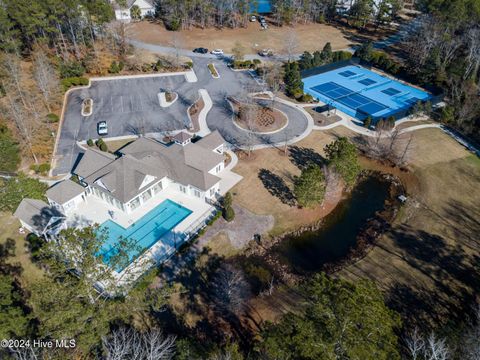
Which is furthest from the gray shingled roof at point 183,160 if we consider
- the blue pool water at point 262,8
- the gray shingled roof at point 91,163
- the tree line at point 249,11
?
the blue pool water at point 262,8

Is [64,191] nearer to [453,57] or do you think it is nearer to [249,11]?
[453,57]

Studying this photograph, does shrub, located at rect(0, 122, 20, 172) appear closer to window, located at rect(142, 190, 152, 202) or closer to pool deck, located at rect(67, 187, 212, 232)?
pool deck, located at rect(67, 187, 212, 232)

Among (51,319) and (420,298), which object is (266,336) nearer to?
(51,319)

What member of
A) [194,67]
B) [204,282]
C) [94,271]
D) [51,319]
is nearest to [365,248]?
[204,282]

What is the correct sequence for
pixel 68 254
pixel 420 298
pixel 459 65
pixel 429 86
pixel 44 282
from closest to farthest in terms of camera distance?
pixel 44 282, pixel 68 254, pixel 420 298, pixel 459 65, pixel 429 86

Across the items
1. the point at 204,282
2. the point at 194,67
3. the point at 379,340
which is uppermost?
the point at 379,340

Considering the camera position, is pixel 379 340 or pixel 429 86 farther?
pixel 429 86
